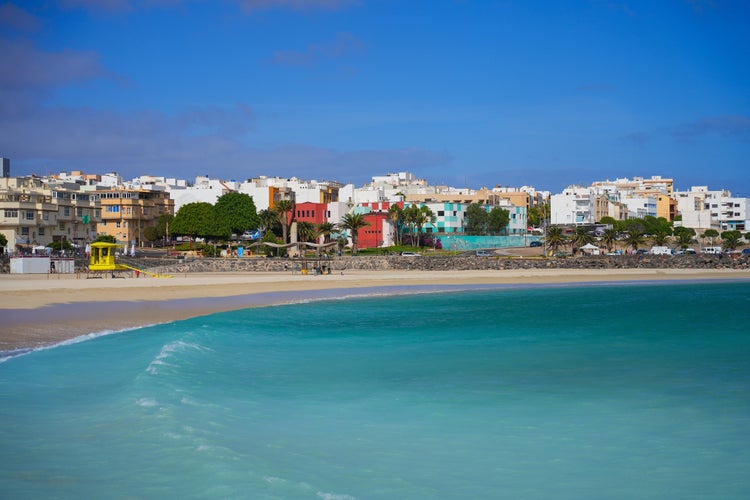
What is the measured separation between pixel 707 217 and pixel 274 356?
141 m

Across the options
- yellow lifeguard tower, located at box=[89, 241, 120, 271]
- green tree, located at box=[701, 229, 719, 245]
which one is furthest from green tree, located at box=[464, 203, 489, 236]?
yellow lifeguard tower, located at box=[89, 241, 120, 271]

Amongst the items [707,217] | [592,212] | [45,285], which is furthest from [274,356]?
[707,217]

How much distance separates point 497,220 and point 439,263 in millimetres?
34466

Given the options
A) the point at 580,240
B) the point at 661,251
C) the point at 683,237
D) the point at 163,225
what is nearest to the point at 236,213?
the point at 163,225

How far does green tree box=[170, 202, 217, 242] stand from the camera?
90.5 meters

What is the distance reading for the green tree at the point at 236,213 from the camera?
91.8 meters

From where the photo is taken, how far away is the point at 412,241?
98250 millimetres

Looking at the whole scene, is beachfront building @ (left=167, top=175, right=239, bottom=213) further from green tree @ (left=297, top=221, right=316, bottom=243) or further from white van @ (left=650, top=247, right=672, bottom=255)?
white van @ (left=650, top=247, right=672, bottom=255)

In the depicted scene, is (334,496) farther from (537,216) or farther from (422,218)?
(537,216)

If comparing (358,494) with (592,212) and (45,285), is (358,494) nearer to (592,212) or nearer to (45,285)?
(45,285)

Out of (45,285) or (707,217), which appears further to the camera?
(707,217)

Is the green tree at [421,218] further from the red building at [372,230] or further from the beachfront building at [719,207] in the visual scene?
the beachfront building at [719,207]

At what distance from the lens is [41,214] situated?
7644 centimetres

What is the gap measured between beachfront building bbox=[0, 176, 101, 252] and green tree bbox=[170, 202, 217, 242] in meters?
9.20
